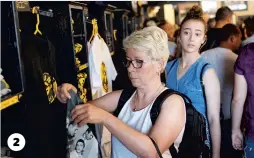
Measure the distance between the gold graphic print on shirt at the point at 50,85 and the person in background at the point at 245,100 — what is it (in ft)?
3.89

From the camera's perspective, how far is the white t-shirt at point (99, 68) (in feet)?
9.99

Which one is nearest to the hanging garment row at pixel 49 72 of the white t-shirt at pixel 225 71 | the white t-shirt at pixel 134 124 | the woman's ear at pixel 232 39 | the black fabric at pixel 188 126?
the white t-shirt at pixel 134 124

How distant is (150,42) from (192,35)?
3.03ft

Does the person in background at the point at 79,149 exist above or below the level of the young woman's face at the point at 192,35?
below

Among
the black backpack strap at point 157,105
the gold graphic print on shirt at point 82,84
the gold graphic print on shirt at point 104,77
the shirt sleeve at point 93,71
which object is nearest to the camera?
the black backpack strap at point 157,105

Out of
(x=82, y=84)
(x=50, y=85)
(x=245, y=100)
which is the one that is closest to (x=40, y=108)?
(x=50, y=85)

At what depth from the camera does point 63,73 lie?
8.40ft

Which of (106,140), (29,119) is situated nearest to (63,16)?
(29,119)

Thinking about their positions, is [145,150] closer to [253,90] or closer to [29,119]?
[29,119]

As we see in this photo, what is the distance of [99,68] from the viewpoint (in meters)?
3.12

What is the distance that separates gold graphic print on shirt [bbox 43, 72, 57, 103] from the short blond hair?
2.52ft

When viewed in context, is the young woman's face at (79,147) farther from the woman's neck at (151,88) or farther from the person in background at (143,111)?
the woman's neck at (151,88)

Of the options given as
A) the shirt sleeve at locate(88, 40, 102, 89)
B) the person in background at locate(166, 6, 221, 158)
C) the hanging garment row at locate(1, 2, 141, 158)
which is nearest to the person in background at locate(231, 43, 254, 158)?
the person in background at locate(166, 6, 221, 158)

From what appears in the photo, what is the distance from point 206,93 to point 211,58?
3.86 ft
